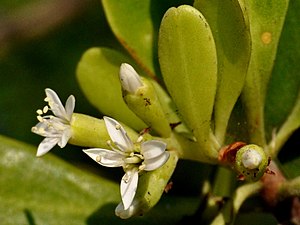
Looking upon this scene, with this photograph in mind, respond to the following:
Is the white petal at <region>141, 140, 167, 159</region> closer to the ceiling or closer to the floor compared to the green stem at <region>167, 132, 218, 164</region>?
closer to the ceiling

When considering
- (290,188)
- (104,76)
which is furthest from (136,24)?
(290,188)

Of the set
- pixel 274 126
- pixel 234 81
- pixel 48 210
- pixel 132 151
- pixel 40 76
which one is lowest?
pixel 40 76

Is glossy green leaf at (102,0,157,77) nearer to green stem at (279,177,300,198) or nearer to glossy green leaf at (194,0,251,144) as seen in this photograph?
glossy green leaf at (194,0,251,144)

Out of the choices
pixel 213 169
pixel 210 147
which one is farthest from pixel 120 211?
pixel 213 169

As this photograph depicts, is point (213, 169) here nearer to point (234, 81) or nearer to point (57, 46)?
point (234, 81)

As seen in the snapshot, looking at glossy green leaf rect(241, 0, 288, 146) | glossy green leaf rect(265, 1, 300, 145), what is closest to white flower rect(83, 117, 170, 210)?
glossy green leaf rect(241, 0, 288, 146)

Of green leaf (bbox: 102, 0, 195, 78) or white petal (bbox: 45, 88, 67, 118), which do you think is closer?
white petal (bbox: 45, 88, 67, 118)

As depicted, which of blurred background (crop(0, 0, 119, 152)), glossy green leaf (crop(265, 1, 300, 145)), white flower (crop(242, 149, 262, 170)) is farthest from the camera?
blurred background (crop(0, 0, 119, 152))
